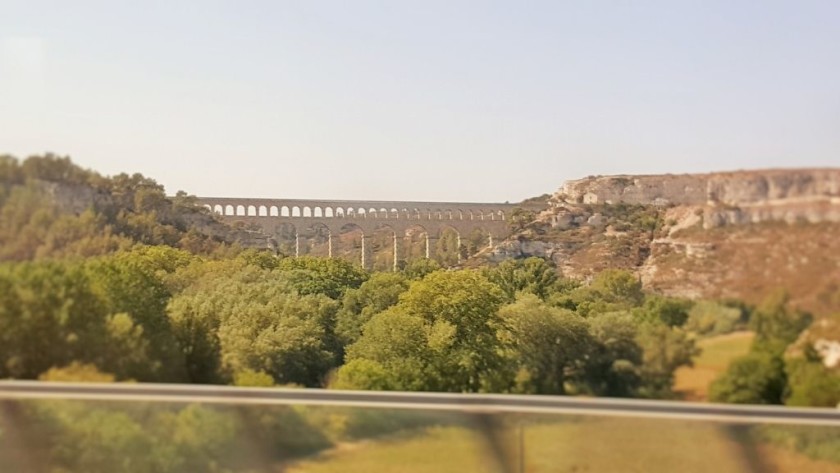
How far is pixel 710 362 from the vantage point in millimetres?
3859

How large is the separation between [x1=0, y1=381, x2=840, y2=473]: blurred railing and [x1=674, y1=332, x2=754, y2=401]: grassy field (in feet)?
1.50

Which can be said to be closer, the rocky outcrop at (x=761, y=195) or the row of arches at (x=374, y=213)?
the rocky outcrop at (x=761, y=195)

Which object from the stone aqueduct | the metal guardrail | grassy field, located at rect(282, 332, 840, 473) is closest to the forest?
the metal guardrail

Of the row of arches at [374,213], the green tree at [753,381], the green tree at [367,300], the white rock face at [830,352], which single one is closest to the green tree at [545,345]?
the green tree at [753,381]

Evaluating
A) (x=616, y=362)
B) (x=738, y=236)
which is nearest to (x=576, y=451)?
(x=616, y=362)

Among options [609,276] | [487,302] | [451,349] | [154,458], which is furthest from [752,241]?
[487,302]

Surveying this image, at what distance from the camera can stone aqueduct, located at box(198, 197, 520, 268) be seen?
11789 millimetres

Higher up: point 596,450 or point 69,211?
point 69,211

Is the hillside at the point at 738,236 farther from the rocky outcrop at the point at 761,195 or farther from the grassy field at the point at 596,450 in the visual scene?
the grassy field at the point at 596,450

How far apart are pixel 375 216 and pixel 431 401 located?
9727mm

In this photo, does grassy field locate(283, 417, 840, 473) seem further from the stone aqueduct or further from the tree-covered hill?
the stone aqueduct

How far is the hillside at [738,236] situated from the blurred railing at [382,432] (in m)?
0.92

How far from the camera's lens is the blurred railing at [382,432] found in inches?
122

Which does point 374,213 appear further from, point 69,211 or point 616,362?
point 616,362
